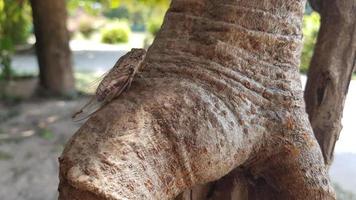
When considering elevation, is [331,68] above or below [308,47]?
above

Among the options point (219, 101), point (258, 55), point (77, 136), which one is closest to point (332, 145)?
point (258, 55)

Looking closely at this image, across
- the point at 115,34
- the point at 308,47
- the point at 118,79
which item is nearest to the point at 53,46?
the point at 308,47

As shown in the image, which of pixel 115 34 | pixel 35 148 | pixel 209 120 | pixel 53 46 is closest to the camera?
pixel 209 120

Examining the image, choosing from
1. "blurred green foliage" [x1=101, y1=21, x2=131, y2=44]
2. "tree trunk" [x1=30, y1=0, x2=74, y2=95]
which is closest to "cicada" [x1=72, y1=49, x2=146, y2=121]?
"tree trunk" [x1=30, y1=0, x2=74, y2=95]

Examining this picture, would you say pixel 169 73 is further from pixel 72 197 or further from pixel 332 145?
pixel 332 145

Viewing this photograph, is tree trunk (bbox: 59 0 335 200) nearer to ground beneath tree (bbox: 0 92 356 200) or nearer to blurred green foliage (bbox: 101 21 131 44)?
ground beneath tree (bbox: 0 92 356 200)

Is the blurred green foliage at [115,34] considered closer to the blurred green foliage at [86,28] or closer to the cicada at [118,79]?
the blurred green foliage at [86,28]

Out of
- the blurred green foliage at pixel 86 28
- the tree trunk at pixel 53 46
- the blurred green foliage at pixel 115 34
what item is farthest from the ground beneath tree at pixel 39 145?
the blurred green foliage at pixel 86 28

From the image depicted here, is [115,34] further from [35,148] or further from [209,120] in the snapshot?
[209,120]

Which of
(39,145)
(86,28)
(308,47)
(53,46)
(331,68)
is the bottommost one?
(86,28)
